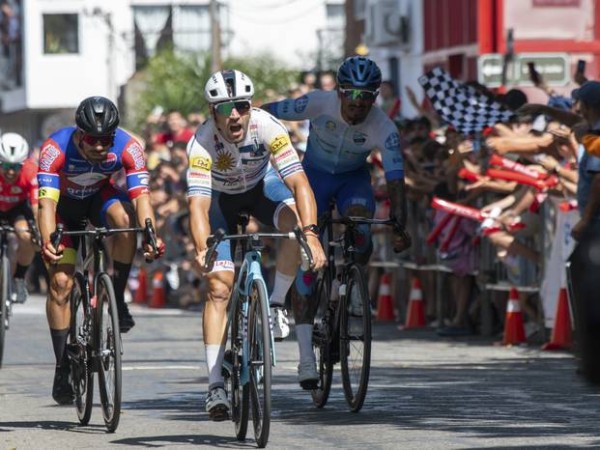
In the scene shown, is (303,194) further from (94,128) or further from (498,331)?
(498,331)

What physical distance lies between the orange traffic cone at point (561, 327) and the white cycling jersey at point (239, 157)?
18.6 ft

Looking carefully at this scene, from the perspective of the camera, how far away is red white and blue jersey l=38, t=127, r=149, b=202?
39.1 ft

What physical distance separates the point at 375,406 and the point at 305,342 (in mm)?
579

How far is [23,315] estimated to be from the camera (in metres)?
24.4

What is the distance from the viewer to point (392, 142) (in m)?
12.3

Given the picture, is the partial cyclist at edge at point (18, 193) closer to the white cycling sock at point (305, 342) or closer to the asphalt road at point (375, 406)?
the asphalt road at point (375, 406)

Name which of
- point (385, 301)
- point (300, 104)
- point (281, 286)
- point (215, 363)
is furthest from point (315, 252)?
point (385, 301)

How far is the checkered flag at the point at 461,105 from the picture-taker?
1814 centimetres

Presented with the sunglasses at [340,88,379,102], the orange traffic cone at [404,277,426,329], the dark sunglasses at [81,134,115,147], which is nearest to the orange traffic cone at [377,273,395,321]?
the orange traffic cone at [404,277,426,329]

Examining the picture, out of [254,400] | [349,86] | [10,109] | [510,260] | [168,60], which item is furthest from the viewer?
[10,109]

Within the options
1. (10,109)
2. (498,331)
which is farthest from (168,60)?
(498,331)

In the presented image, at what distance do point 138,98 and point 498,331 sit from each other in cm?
4509

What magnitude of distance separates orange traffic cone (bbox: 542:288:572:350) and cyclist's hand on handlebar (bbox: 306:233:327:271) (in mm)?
6287

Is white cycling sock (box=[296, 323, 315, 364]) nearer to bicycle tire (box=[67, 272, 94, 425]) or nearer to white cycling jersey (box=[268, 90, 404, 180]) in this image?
white cycling jersey (box=[268, 90, 404, 180])
